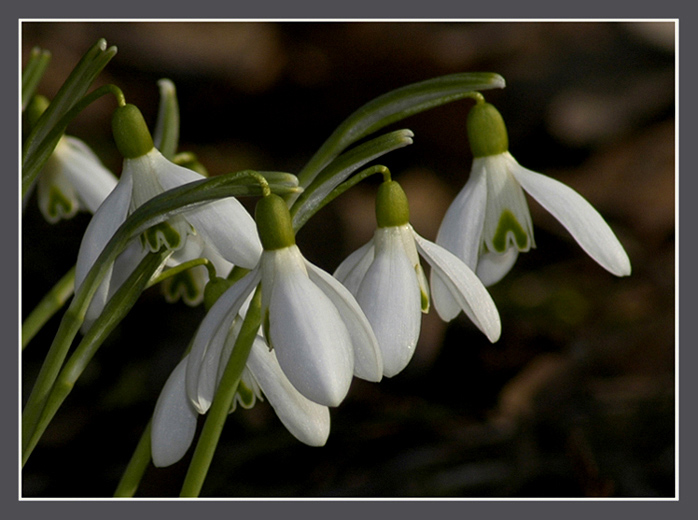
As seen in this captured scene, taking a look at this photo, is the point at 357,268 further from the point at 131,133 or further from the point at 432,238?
the point at 432,238

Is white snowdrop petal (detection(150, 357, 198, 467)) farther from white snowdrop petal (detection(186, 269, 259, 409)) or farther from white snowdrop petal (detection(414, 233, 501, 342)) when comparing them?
white snowdrop petal (detection(414, 233, 501, 342))

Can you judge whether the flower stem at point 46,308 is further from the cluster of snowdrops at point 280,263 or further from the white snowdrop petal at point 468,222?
the white snowdrop petal at point 468,222

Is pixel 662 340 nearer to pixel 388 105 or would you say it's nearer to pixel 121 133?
pixel 388 105

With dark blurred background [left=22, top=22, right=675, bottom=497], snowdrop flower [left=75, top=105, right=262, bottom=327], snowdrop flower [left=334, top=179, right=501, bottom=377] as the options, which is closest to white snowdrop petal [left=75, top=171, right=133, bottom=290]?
snowdrop flower [left=75, top=105, right=262, bottom=327]

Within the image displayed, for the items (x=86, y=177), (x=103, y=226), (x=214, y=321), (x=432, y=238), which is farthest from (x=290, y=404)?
(x=432, y=238)

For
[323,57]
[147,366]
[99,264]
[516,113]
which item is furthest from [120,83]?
[99,264]

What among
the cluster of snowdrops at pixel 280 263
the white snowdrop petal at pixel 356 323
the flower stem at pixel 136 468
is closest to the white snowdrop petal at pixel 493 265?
the cluster of snowdrops at pixel 280 263
